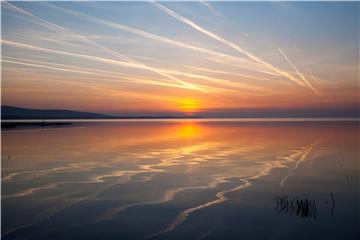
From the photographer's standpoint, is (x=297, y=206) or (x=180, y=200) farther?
(x=180, y=200)

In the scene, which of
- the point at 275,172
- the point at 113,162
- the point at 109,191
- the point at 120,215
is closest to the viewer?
the point at 120,215

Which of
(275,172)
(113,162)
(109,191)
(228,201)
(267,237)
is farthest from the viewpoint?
(113,162)

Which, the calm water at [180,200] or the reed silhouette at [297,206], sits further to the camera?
the reed silhouette at [297,206]

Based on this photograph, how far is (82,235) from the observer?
11.7 m

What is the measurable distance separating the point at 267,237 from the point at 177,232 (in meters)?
3.40

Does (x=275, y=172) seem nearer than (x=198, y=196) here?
No

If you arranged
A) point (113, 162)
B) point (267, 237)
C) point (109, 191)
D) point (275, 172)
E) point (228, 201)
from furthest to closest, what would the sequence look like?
point (113, 162), point (275, 172), point (109, 191), point (228, 201), point (267, 237)

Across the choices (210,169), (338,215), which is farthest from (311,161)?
(338,215)

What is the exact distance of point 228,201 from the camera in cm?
1598

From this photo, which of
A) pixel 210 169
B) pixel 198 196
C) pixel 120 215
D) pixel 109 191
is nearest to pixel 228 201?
pixel 198 196

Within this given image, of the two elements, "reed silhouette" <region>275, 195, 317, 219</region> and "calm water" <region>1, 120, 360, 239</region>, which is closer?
"calm water" <region>1, 120, 360, 239</region>

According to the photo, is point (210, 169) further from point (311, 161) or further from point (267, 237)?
point (267, 237)

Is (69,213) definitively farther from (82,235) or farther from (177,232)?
(177,232)

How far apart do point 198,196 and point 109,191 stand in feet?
16.9
